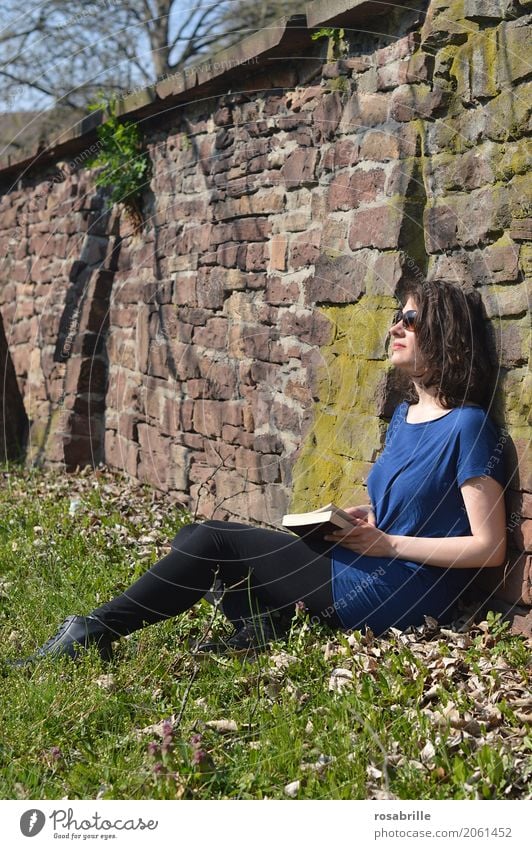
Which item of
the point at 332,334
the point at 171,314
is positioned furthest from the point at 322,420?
the point at 171,314

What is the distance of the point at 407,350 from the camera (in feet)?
10.9

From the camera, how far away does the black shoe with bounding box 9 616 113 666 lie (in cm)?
331

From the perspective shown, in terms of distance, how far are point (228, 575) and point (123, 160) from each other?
12.2 ft

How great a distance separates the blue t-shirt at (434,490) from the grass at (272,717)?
0.19 m

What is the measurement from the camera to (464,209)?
3373 mm

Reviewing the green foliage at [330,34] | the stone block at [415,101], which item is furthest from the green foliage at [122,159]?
the stone block at [415,101]

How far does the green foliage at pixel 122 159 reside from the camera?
20.0 feet

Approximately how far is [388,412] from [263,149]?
1754mm

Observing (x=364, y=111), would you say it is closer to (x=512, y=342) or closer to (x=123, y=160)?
(x=512, y=342)

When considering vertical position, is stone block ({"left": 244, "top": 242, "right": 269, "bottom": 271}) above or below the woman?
above

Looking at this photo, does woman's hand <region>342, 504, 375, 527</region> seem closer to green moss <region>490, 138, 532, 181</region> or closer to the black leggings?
the black leggings

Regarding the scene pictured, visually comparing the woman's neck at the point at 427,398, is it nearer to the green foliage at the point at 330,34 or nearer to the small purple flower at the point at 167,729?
the small purple flower at the point at 167,729

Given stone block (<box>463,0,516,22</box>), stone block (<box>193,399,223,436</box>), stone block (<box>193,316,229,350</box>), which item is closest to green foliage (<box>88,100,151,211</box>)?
stone block (<box>193,316,229,350</box>)
